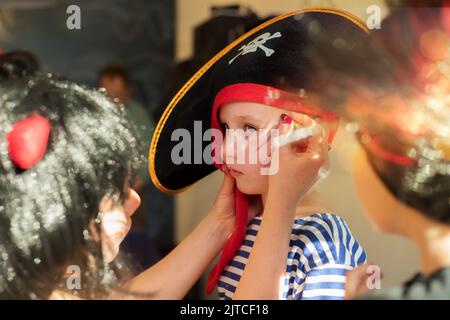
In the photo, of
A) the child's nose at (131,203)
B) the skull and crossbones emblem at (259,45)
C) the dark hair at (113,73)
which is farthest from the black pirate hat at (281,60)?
the dark hair at (113,73)

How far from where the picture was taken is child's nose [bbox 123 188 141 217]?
809 millimetres

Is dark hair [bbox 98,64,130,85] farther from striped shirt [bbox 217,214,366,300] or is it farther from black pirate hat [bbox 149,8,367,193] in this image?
striped shirt [bbox 217,214,366,300]

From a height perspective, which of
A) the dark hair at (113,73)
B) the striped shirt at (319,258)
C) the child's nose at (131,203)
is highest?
the dark hair at (113,73)

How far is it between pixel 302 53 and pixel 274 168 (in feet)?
0.45

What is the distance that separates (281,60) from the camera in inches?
28.5

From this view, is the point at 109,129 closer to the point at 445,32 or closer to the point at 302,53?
the point at 302,53

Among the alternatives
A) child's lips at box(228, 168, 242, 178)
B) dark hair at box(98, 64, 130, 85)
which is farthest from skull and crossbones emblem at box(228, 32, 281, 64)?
dark hair at box(98, 64, 130, 85)

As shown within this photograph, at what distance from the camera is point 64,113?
2.54ft

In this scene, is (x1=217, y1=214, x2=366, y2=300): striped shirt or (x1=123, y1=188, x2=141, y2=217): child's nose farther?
(x1=123, y1=188, x2=141, y2=217): child's nose

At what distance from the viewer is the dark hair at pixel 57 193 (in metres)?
0.75

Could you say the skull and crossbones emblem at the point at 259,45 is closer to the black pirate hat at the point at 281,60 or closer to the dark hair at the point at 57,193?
the black pirate hat at the point at 281,60

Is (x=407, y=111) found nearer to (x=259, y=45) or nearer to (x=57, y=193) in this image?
(x=259, y=45)

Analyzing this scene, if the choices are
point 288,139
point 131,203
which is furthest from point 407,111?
point 131,203
